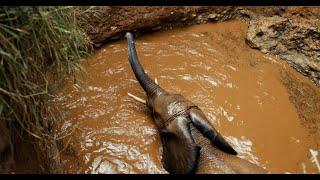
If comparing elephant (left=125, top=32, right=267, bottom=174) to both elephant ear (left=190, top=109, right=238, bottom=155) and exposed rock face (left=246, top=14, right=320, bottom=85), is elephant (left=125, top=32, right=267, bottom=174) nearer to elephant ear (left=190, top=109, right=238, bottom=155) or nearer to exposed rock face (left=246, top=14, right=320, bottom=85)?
elephant ear (left=190, top=109, right=238, bottom=155)

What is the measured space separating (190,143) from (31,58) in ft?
5.44

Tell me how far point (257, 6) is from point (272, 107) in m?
2.13

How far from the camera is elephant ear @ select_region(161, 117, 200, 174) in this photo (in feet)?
12.1

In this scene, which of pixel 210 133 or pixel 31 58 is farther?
pixel 210 133

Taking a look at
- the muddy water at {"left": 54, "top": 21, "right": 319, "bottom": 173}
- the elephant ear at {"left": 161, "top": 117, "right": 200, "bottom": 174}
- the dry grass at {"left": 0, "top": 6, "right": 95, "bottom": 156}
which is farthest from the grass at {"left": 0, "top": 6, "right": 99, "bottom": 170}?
the elephant ear at {"left": 161, "top": 117, "right": 200, "bottom": 174}

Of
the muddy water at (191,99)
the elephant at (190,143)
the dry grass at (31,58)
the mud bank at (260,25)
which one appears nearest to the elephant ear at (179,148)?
the elephant at (190,143)

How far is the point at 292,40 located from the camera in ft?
19.1

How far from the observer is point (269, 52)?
5793 millimetres

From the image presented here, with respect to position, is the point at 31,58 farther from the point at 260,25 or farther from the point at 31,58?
the point at 260,25

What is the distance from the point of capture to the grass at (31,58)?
2.57m

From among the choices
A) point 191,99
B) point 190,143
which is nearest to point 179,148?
point 190,143

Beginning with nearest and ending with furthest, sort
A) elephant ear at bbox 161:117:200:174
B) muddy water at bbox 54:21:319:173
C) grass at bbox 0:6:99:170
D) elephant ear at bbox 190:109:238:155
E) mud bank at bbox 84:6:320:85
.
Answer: grass at bbox 0:6:99:170
elephant ear at bbox 161:117:200:174
elephant ear at bbox 190:109:238:155
muddy water at bbox 54:21:319:173
mud bank at bbox 84:6:320:85

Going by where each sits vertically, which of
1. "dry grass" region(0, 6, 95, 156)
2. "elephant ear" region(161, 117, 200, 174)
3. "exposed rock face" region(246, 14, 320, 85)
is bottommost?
"elephant ear" region(161, 117, 200, 174)
